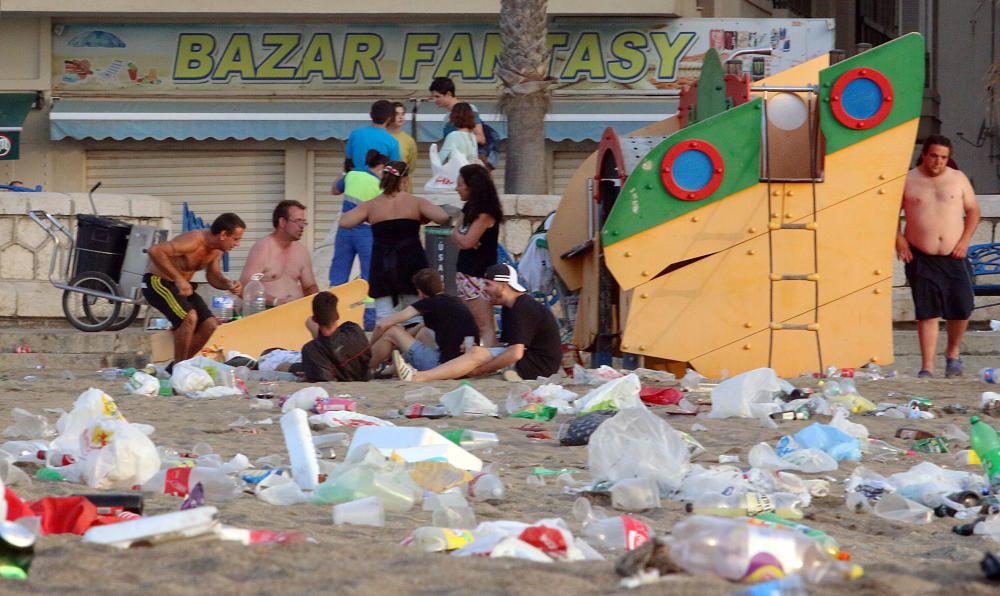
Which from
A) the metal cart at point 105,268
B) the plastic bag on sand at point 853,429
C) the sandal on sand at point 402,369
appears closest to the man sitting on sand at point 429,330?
the sandal on sand at point 402,369

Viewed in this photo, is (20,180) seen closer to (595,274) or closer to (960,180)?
(595,274)

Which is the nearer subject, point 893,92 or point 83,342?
point 893,92

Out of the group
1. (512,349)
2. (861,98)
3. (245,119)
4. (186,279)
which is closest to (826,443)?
(512,349)

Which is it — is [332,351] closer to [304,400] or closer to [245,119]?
[304,400]

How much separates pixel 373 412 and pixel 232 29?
43.4ft

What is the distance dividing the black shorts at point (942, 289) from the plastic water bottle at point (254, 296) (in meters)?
4.44

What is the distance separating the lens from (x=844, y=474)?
5766 millimetres

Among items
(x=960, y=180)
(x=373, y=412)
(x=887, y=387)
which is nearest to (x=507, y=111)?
(x=960, y=180)

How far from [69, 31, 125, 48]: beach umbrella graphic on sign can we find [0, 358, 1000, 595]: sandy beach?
12504 mm

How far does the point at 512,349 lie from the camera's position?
359 inches

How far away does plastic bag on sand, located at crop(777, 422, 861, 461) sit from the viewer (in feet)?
19.9

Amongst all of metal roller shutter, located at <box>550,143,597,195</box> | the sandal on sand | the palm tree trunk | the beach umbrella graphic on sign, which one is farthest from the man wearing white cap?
the beach umbrella graphic on sign

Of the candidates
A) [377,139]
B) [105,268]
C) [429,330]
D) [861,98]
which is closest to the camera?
[861,98]

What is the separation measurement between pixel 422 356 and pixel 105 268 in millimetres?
4491
